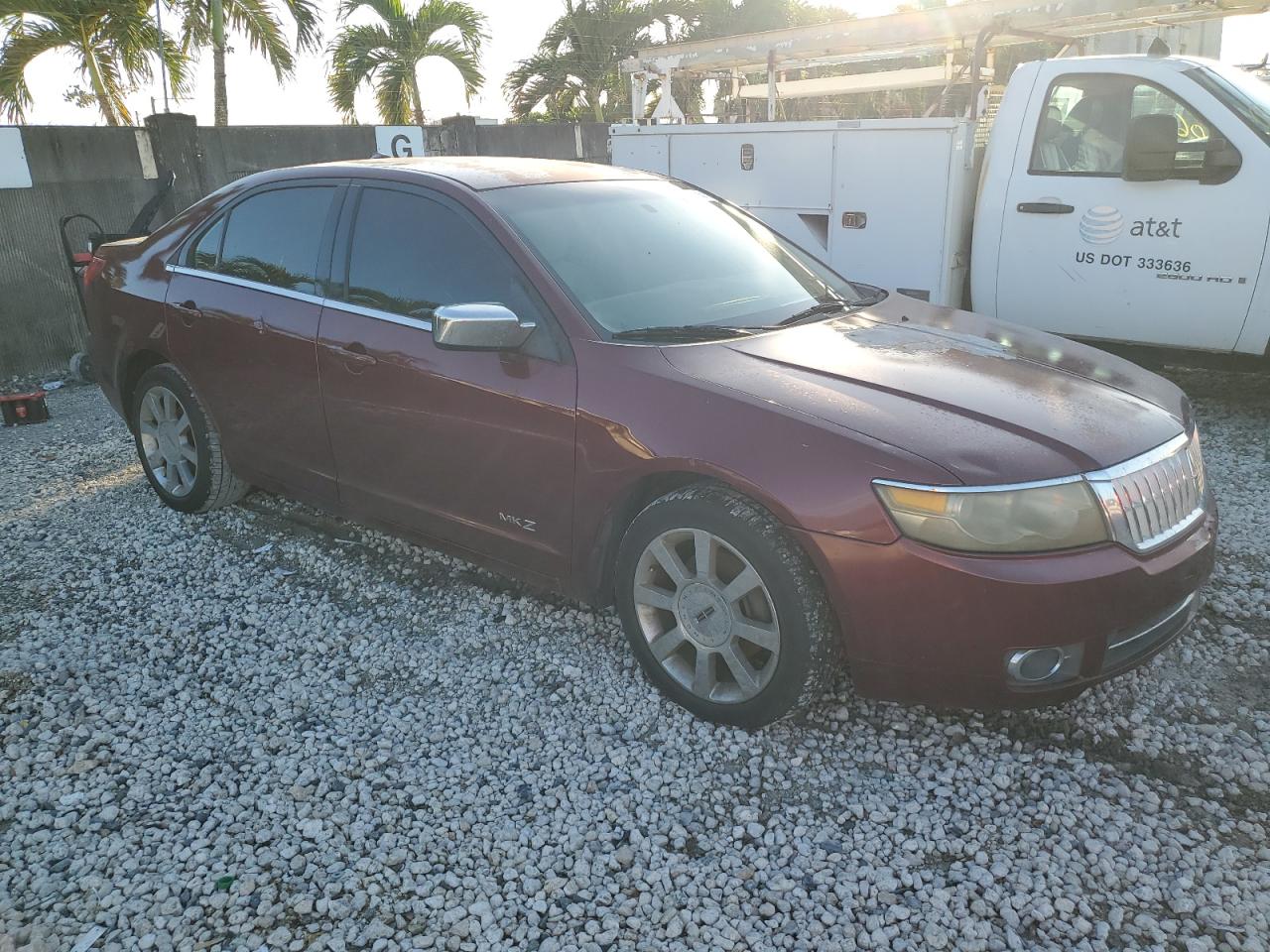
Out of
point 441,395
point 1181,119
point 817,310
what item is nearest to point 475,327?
point 441,395

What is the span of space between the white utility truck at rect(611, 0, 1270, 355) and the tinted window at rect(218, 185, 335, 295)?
13.6 feet

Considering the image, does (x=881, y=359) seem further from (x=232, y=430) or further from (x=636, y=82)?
(x=636, y=82)

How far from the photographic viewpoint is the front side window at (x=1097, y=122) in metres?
5.77

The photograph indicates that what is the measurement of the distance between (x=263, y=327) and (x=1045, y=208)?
4.62 metres

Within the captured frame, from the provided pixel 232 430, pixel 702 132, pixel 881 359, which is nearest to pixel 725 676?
pixel 881 359

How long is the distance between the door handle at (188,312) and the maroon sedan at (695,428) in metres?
0.01

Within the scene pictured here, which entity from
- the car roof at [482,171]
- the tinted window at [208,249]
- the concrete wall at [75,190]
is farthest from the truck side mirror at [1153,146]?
the concrete wall at [75,190]

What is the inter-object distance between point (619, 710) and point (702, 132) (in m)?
5.77

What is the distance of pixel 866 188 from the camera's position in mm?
6953

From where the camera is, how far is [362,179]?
4.00m

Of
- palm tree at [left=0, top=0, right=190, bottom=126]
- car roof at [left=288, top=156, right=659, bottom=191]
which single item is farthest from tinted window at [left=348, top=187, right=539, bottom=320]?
palm tree at [left=0, top=0, right=190, bottom=126]

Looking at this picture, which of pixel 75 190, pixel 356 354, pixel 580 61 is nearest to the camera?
pixel 356 354

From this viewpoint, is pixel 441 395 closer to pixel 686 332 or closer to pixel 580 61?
pixel 686 332

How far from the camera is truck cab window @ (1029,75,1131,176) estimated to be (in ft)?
19.6
